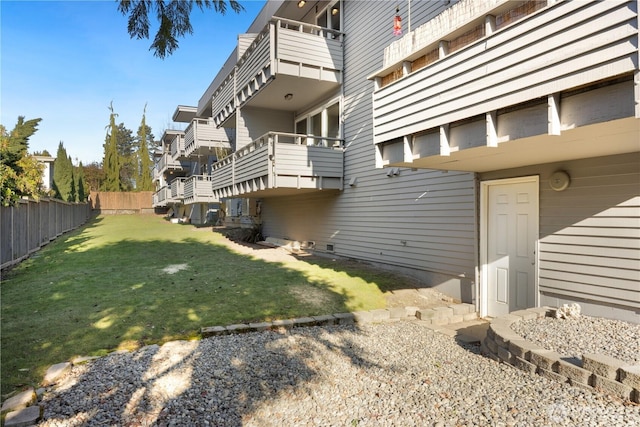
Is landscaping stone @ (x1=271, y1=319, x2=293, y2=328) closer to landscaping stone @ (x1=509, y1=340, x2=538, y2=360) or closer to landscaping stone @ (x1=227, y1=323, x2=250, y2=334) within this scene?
landscaping stone @ (x1=227, y1=323, x2=250, y2=334)

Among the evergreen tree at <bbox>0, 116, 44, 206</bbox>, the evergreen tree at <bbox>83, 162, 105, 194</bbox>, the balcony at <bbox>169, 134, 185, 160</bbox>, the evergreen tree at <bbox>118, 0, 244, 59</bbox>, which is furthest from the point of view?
the evergreen tree at <bbox>83, 162, 105, 194</bbox>

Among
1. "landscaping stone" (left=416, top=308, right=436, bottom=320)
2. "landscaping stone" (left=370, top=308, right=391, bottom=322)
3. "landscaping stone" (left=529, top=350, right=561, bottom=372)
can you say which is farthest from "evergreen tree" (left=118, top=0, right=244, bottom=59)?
"landscaping stone" (left=416, top=308, right=436, bottom=320)

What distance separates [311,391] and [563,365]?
2.54 metres

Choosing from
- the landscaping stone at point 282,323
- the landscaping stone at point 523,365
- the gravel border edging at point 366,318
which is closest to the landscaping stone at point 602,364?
the landscaping stone at point 523,365

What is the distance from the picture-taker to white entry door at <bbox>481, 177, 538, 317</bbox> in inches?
249

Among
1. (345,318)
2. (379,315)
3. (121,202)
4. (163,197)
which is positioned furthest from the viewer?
(121,202)

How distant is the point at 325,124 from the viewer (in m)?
13.4

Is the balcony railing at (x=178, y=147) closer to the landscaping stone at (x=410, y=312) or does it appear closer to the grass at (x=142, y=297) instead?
the grass at (x=142, y=297)

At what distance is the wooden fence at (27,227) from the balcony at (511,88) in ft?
31.3

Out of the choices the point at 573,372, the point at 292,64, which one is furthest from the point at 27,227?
the point at 573,372

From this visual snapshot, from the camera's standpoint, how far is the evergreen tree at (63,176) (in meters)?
26.1

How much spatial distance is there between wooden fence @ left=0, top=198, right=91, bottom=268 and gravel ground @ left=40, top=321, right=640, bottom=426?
7.40 metres

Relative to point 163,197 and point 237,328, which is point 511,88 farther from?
point 163,197

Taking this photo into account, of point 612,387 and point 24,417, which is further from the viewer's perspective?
point 612,387
